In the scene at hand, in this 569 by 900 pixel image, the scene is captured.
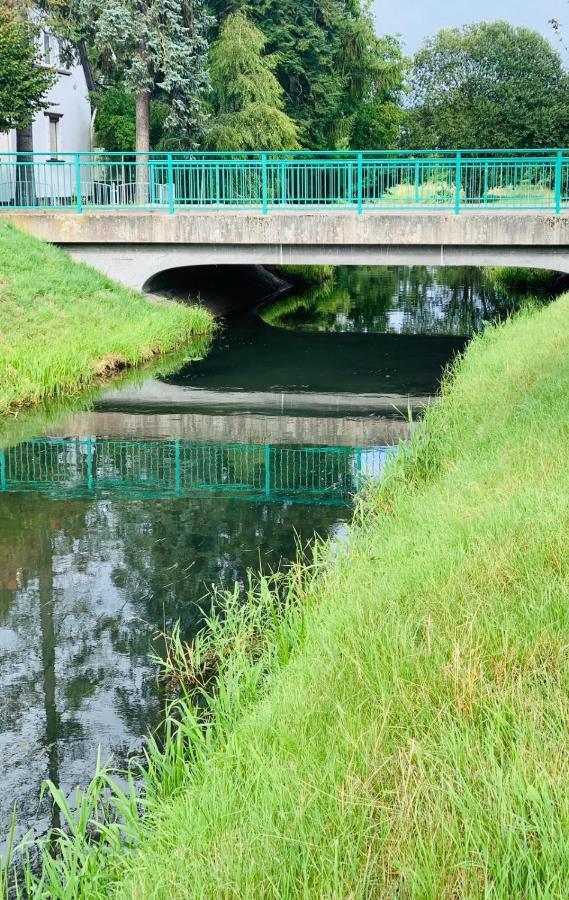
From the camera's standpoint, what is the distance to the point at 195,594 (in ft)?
26.7

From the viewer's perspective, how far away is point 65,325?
63.0 feet

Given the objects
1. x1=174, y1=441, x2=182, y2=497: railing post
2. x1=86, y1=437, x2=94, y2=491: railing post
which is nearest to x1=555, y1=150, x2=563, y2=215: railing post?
x1=174, y1=441, x2=182, y2=497: railing post

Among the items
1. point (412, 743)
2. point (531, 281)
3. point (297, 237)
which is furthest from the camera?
point (531, 281)

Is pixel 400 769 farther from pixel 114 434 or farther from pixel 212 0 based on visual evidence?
pixel 212 0

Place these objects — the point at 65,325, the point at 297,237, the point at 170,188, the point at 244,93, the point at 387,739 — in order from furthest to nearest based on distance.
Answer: the point at 244,93 < the point at 170,188 < the point at 297,237 < the point at 65,325 < the point at 387,739

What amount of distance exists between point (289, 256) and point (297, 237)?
0.55 metres

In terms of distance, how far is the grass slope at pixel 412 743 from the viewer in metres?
3.39

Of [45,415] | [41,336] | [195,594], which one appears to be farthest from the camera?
[41,336]

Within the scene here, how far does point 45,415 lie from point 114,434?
1.55m

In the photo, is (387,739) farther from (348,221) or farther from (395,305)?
(395,305)

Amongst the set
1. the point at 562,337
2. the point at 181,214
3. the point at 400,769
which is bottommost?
the point at 400,769

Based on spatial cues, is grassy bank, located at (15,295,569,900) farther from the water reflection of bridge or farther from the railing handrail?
the railing handrail

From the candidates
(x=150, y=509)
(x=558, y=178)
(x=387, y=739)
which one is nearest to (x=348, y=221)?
(x=558, y=178)

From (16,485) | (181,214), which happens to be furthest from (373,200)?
(16,485)
